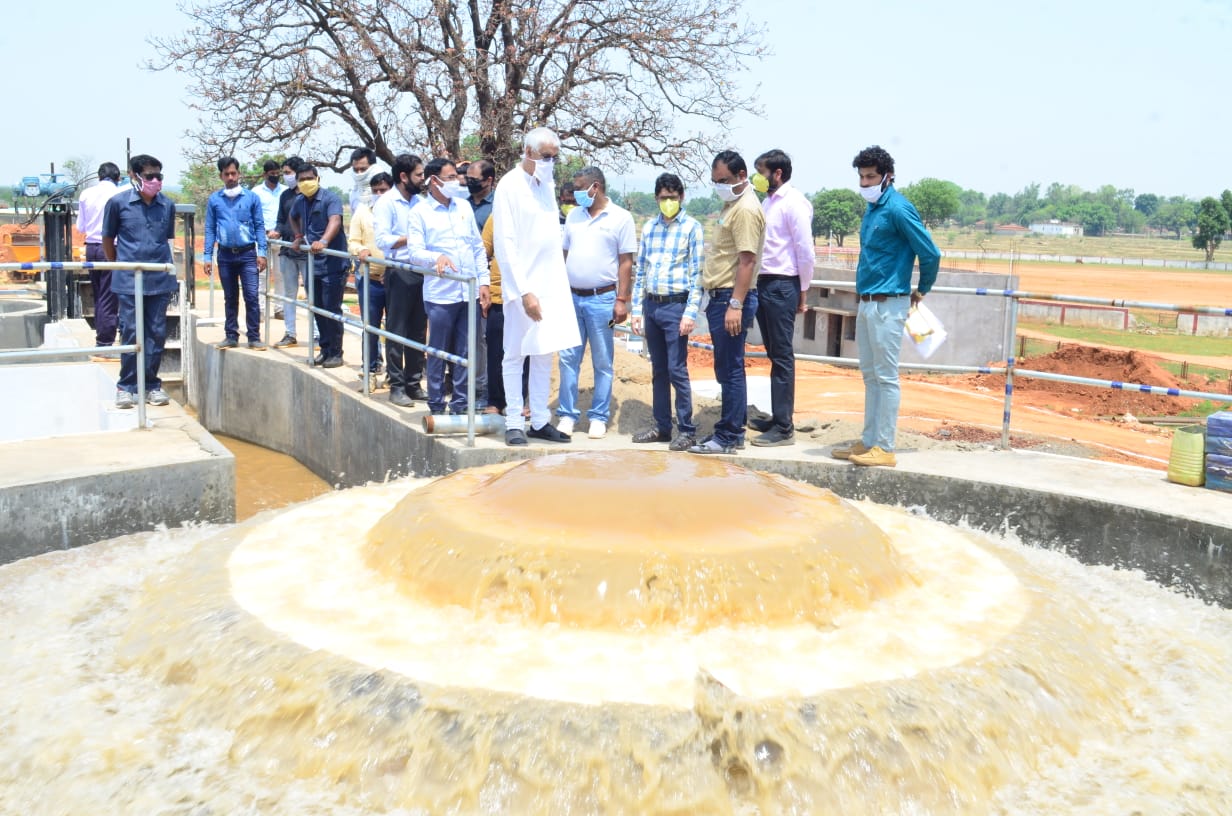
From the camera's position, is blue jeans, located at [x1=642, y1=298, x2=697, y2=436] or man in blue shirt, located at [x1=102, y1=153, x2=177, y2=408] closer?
blue jeans, located at [x1=642, y1=298, x2=697, y2=436]

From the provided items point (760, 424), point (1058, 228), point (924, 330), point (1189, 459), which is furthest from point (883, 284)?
point (1058, 228)

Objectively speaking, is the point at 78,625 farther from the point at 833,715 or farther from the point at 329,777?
the point at 833,715

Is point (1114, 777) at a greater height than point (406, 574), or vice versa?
point (406, 574)

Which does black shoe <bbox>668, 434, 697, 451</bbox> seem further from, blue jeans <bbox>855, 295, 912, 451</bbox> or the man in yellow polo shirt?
blue jeans <bbox>855, 295, 912, 451</bbox>

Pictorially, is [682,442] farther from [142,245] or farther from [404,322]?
[142,245]

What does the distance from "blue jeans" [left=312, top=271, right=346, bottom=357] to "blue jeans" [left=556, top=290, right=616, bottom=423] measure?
3442 mm

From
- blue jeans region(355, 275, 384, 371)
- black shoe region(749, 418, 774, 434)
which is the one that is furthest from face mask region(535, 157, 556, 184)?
blue jeans region(355, 275, 384, 371)

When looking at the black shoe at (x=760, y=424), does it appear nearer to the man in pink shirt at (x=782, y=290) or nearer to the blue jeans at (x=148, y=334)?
the man in pink shirt at (x=782, y=290)

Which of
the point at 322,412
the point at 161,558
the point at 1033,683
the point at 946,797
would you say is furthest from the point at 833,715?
the point at 322,412

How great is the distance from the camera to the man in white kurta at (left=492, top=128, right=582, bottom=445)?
6395 mm

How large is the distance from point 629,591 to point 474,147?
23.2m

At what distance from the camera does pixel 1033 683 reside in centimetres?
364

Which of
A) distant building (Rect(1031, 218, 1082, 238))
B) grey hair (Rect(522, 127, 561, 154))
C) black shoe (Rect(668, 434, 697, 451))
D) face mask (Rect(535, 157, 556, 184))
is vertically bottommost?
black shoe (Rect(668, 434, 697, 451))

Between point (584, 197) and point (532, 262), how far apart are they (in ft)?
2.37
